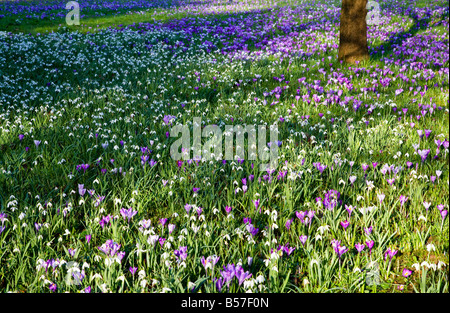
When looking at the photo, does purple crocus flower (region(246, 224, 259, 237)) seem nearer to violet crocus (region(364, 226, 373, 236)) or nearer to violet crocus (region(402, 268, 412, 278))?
violet crocus (region(364, 226, 373, 236))

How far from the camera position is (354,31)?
9367mm

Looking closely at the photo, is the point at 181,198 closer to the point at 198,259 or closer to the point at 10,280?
the point at 198,259

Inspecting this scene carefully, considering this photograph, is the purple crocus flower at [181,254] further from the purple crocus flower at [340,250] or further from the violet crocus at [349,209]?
the violet crocus at [349,209]

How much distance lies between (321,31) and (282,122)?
31.2 ft

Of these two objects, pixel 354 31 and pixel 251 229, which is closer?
pixel 251 229

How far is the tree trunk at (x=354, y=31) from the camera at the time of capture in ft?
30.5

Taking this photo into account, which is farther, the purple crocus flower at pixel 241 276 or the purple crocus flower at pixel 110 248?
the purple crocus flower at pixel 110 248

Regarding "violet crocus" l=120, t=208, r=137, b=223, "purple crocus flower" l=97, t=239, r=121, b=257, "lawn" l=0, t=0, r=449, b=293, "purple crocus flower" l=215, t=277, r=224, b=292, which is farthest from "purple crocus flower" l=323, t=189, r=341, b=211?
"purple crocus flower" l=97, t=239, r=121, b=257

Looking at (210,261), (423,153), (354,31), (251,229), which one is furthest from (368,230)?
(354,31)

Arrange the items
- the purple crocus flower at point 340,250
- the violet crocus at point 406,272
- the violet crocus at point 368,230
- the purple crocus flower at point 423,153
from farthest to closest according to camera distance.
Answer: the purple crocus flower at point 423,153 < the violet crocus at point 368,230 < the purple crocus flower at point 340,250 < the violet crocus at point 406,272

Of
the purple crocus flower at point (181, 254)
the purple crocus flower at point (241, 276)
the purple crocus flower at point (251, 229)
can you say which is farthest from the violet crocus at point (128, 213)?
the purple crocus flower at point (241, 276)

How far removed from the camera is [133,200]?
3.65m

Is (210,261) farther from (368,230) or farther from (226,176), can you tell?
(226,176)

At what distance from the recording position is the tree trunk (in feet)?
30.5
